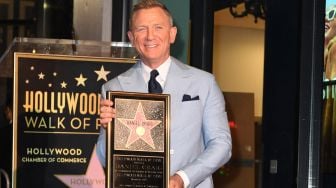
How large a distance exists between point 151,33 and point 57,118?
4.93 feet

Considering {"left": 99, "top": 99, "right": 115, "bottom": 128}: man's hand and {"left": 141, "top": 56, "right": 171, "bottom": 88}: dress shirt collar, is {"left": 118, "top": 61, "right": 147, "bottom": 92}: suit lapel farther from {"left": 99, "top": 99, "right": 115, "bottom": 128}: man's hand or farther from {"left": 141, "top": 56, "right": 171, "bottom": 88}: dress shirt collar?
{"left": 99, "top": 99, "right": 115, "bottom": 128}: man's hand

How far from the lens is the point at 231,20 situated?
7.54 metres

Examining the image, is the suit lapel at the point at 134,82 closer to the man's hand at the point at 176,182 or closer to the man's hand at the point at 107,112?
the man's hand at the point at 107,112

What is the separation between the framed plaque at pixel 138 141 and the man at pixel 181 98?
91 mm

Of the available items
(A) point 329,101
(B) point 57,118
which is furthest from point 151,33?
(A) point 329,101

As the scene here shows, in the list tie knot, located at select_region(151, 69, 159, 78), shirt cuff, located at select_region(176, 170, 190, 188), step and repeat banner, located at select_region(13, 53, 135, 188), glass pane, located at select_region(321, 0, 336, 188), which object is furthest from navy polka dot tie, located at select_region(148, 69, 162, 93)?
glass pane, located at select_region(321, 0, 336, 188)

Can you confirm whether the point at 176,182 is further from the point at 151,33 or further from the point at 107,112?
the point at 151,33

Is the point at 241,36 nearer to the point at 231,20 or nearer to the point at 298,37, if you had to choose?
the point at 231,20

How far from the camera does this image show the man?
8.23ft

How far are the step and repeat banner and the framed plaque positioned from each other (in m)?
1.49

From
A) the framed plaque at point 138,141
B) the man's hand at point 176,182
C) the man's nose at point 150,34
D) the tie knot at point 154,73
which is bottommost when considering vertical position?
the man's hand at point 176,182

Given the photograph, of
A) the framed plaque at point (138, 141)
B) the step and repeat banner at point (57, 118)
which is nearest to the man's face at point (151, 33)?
the framed plaque at point (138, 141)

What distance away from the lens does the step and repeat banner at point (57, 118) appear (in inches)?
151

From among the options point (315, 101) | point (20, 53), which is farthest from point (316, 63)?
point (20, 53)
